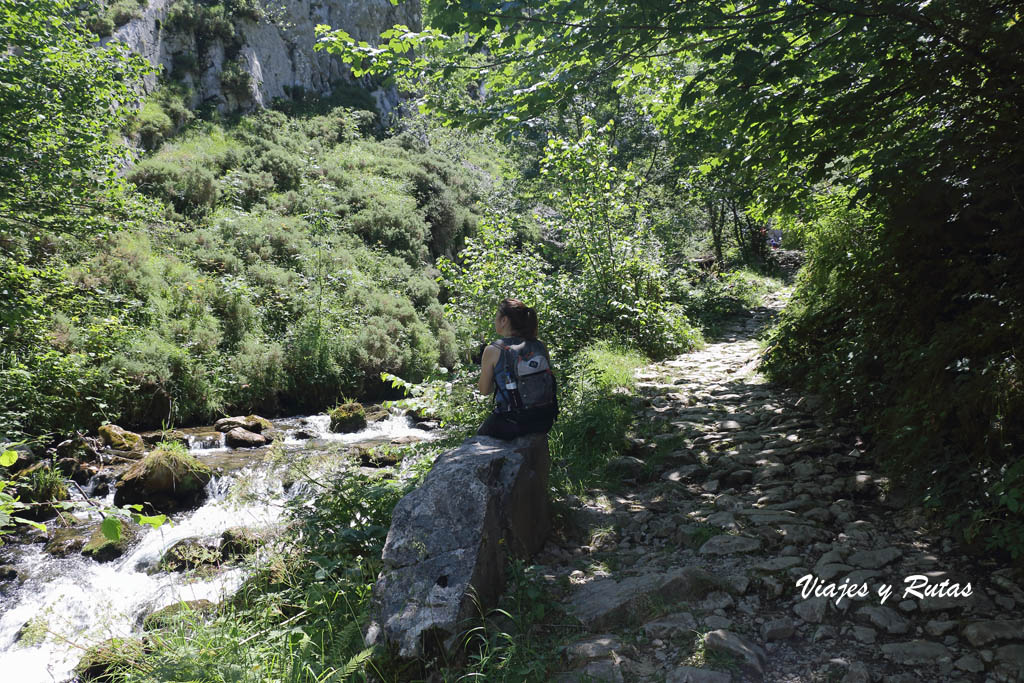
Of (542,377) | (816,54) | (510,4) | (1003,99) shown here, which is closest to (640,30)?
(510,4)

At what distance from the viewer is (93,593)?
5824 mm

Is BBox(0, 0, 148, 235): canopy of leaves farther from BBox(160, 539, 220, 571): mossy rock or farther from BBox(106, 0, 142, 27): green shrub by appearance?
BBox(106, 0, 142, 27): green shrub

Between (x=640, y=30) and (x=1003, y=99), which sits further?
(x=640, y=30)

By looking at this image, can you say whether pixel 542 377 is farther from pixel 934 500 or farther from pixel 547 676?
pixel 934 500

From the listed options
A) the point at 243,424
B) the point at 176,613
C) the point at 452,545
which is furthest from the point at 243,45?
the point at 452,545

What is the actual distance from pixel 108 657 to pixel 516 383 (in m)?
3.25

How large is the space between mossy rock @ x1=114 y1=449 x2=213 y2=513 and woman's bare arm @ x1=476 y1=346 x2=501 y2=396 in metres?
5.48

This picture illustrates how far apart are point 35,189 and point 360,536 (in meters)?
8.62

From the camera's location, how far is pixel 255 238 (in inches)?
664

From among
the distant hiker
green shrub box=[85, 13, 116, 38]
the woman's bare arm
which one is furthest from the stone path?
green shrub box=[85, 13, 116, 38]

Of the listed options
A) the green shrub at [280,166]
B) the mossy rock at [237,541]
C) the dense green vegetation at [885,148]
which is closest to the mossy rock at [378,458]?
the mossy rock at [237,541]

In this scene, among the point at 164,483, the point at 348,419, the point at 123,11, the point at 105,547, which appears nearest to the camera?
the point at 105,547

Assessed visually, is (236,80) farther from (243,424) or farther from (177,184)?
(243,424)

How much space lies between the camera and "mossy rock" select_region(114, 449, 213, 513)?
7.66m
